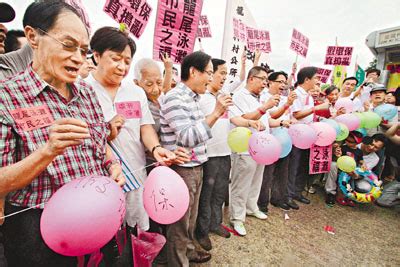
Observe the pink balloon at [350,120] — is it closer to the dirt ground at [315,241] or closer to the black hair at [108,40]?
the dirt ground at [315,241]

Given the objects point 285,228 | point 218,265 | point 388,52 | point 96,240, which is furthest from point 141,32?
point 388,52

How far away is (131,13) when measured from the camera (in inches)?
125

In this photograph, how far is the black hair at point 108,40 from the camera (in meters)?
1.74

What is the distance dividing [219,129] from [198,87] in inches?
31.4

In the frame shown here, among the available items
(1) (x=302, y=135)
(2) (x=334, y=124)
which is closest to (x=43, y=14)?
(1) (x=302, y=135)

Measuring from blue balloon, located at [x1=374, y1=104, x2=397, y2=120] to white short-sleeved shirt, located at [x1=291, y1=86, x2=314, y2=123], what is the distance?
6.08 feet

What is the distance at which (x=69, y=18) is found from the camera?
1.14m

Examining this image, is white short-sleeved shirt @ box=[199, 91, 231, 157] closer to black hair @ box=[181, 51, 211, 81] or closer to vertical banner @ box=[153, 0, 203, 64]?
black hair @ box=[181, 51, 211, 81]

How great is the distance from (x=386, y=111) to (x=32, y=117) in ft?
19.2

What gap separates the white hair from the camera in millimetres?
2590

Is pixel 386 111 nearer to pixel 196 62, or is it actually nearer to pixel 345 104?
pixel 345 104

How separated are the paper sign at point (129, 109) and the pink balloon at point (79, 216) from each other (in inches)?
34.0

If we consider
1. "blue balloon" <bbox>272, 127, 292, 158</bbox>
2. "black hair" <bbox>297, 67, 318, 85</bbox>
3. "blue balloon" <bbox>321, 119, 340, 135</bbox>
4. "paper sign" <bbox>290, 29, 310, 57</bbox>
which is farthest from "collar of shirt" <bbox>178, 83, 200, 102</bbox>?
"paper sign" <bbox>290, 29, 310, 57</bbox>

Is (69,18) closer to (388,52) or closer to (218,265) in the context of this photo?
(218,265)
